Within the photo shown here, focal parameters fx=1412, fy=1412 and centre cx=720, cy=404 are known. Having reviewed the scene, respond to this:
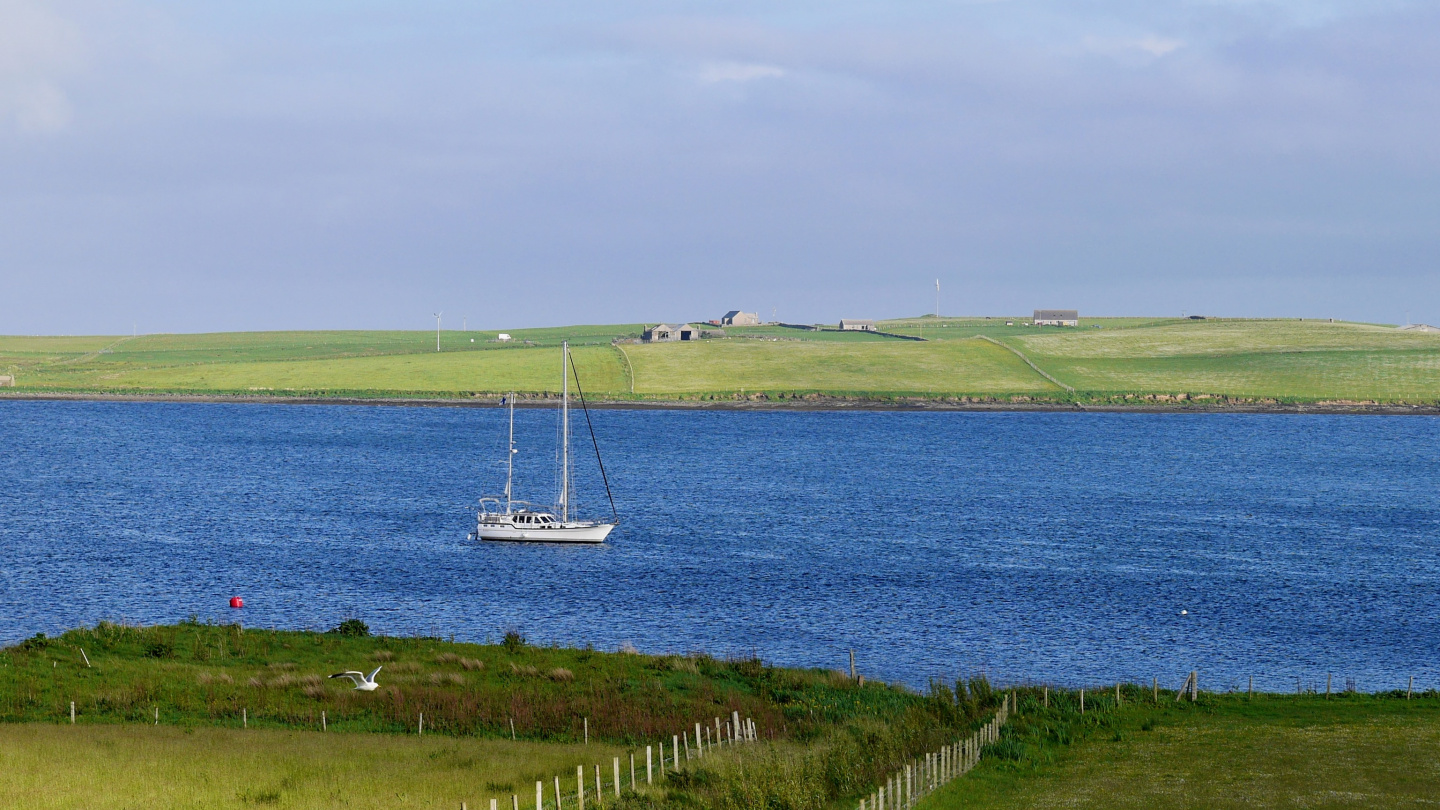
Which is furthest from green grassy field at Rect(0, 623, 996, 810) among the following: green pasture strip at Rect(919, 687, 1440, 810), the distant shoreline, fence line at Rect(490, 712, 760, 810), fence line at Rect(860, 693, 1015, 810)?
the distant shoreline

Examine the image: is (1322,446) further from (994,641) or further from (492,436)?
(994,641)

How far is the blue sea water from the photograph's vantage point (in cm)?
5884

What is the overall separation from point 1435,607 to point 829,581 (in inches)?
1127

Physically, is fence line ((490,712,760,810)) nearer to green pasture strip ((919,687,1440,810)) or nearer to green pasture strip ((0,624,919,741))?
green pasture strip ((0,624,919,741))

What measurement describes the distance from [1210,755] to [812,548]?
4974cm

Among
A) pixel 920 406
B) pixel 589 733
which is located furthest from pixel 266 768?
pixel 920 406

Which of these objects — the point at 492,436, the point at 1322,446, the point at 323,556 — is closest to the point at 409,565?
the point at 323,556

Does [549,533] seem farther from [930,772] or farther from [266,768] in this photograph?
[930,772]

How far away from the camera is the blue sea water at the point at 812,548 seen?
193ft

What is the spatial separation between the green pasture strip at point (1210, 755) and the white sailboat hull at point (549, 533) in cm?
4459

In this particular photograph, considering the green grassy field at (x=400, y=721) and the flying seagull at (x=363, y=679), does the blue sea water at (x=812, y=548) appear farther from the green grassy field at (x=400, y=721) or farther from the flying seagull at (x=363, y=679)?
the flying seagull at (x=363, y=679)

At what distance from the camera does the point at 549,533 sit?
84938 millimetres

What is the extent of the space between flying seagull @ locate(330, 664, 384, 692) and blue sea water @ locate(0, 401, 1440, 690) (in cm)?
1486

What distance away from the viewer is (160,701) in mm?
40312
